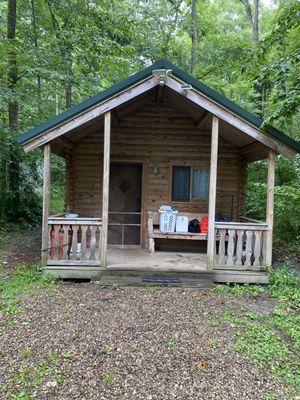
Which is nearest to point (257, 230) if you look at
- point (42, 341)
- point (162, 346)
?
point (162, 346)

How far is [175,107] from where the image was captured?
7535 millimetres

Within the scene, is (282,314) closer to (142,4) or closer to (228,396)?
(228,396)

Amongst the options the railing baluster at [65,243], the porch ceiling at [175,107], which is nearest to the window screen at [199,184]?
the porch ceiling at [175,107]

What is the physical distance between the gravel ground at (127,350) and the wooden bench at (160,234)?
1757 mm

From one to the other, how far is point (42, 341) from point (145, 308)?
1.47 metres

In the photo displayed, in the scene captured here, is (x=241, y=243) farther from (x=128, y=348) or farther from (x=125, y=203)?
(x=125, y=203)

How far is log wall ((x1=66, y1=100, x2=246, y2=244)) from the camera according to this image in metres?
7.61

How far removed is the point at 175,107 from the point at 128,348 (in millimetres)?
5699

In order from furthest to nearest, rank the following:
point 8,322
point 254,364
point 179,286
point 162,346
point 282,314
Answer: point 179,286, point 282,314, point 8,322, point 162,346, point 254,364

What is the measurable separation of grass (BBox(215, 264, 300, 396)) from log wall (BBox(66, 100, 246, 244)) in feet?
8.50

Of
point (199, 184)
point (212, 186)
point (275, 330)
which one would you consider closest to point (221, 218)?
point (199, 184)

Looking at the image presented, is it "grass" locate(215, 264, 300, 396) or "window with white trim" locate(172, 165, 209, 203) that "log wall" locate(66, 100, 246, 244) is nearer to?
"window with white trim" locate(172, 165, 209, 203)

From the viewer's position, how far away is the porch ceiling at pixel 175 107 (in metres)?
6.42

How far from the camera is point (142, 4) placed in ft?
44.9
